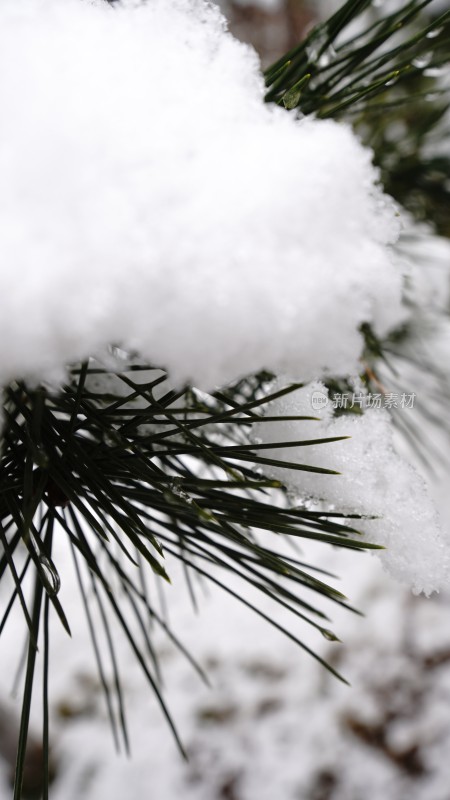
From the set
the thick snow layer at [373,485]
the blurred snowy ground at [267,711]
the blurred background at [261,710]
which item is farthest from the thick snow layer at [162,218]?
the blurred snowy ground at [267,711]

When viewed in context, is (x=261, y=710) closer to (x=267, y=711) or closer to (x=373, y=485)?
(x=267, y=711)

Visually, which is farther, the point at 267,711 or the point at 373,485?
the point at 267,711

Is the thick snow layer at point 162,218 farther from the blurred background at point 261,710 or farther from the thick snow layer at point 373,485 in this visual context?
the blurred background at point 261,710

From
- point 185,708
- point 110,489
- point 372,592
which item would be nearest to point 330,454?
point 110,489

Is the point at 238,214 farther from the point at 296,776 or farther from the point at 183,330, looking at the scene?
the point at 296,776

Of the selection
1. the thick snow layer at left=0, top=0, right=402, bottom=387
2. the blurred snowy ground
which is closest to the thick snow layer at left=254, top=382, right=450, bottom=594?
the thick snow layer at left=0, top=0, right=402, bottom=387

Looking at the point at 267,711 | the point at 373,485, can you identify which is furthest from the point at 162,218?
the point at 267,711
